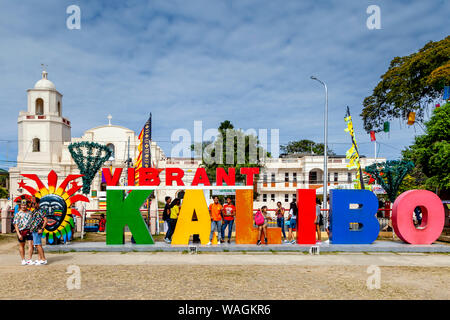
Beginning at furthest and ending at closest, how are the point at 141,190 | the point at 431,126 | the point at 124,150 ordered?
the point at 124,150 → the point at 431,126 → the point at 141,190

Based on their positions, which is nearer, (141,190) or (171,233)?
(141,190)

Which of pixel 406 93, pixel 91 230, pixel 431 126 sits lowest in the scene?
pixel 91 230

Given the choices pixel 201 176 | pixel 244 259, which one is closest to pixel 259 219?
pixel 244 259

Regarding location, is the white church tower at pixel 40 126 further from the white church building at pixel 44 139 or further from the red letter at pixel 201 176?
the red letter at pixel 201 176

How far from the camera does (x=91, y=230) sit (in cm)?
2127

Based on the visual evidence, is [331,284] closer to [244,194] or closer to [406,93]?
[244,194]

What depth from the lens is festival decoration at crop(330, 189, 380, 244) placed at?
13.6m

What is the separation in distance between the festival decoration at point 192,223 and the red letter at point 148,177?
1.40 m

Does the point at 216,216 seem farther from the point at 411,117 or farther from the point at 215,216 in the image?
the point at 411,117

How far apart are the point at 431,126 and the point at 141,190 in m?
21.9

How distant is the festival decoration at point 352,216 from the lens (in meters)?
13.6

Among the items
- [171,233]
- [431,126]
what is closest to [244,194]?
[171,233]
